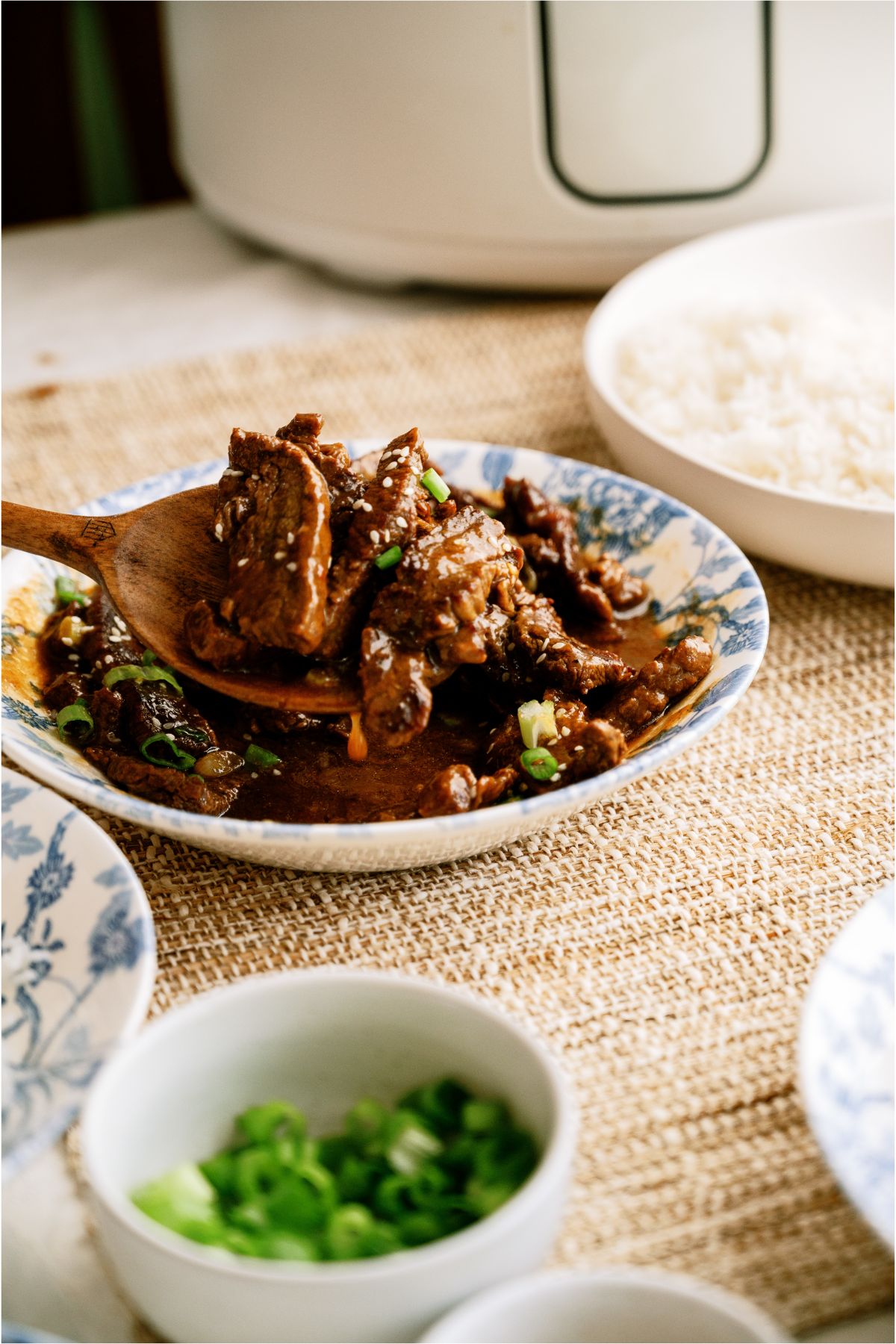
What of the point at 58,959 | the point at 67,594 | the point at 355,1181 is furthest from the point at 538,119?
the point at 355,1181

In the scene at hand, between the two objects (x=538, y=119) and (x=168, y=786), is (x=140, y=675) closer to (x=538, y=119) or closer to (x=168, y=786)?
(x=168, y=786)

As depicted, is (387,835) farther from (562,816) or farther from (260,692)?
(260,692)

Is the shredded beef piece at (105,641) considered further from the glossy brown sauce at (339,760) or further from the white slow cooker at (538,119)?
the white slow cooker at (538,119)

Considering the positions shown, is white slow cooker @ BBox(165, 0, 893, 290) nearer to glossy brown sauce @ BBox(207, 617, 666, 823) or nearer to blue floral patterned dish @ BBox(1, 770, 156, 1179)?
glossy brown sauce @ BBox(207, 617, 666, 823)

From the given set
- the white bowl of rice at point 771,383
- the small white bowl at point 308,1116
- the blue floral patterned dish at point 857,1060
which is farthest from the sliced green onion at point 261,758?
the white bowl of rice at point 771,383

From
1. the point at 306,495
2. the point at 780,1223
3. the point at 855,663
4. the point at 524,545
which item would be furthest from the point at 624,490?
the point at 780,1223

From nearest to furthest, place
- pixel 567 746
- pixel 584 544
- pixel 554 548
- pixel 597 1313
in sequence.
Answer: pixel 597 1313 < pixel 567 746 < pixel 554 548 < pixel 584 544

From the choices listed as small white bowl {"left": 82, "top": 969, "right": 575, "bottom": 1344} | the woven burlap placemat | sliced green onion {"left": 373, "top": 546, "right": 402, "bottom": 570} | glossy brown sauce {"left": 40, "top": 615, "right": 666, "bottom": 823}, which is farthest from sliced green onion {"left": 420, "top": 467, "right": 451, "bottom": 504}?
small white bowl {"left": 82, "top": 969, "right": 575, "bottom": 1344}
